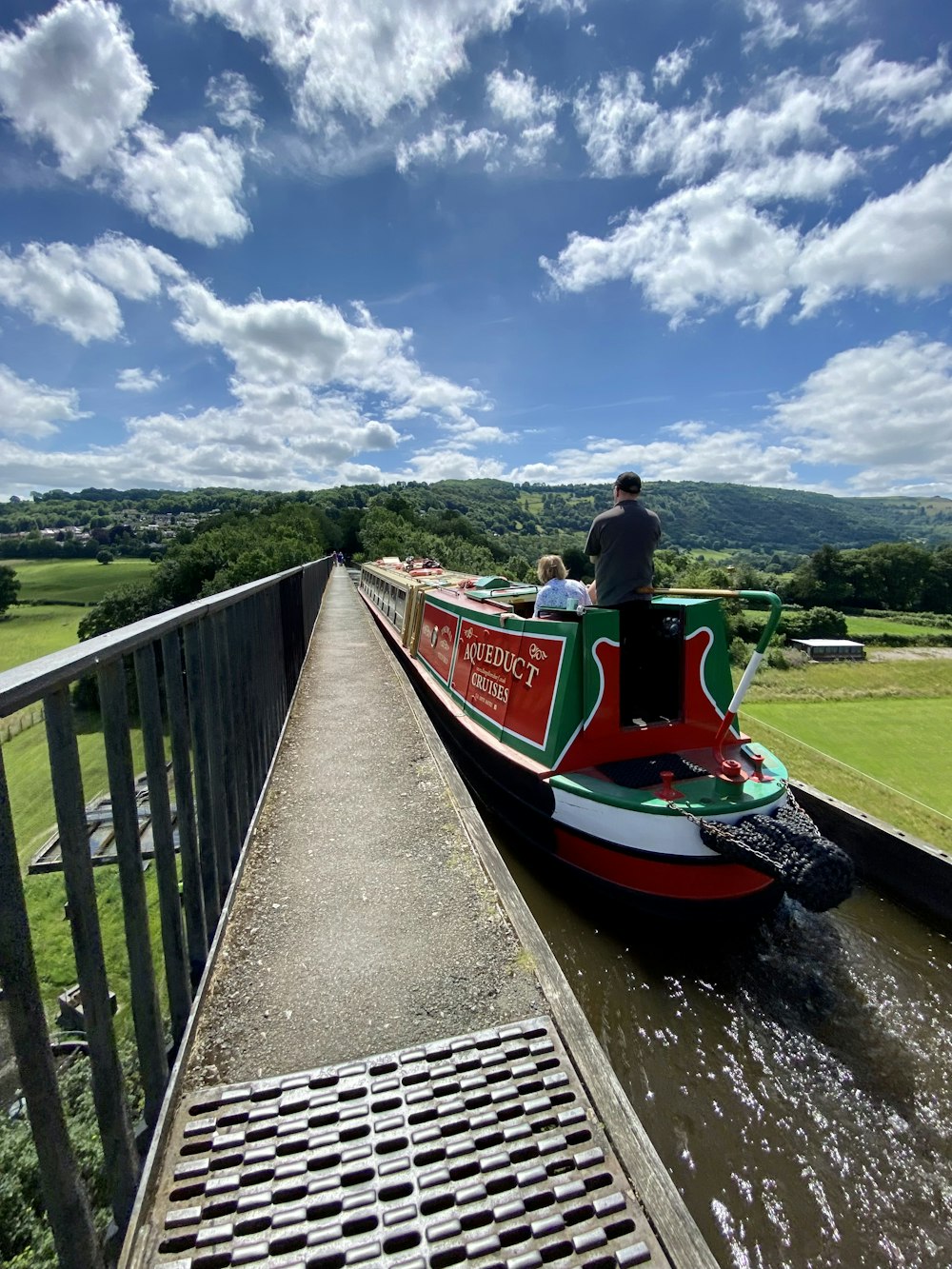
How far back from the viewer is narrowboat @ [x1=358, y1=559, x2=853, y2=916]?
14.9 feet

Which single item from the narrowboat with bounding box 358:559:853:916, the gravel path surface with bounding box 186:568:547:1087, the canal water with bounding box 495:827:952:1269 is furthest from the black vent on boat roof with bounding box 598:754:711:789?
the gravel path surface with bounding box 186:568:547:1087

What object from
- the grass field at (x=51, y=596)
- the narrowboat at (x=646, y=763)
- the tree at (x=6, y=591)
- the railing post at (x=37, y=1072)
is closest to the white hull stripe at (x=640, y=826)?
the narrowboat at (x=646, y=763)

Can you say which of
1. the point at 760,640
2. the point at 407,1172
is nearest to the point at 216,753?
the point at 407,1172

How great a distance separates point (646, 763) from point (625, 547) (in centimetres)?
191

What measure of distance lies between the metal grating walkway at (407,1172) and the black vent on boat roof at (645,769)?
3212 millimetres

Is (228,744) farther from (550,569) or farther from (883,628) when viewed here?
(883,628)

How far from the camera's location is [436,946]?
2.48 meters

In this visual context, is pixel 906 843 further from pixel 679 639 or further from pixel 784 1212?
pixel 784 1212

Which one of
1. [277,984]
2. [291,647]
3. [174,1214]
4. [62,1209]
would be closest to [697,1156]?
[277,984]

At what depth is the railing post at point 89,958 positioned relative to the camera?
1346 mm

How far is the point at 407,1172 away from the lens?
65.6 inches

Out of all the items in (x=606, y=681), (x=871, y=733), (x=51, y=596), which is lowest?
(x=51, y=596)

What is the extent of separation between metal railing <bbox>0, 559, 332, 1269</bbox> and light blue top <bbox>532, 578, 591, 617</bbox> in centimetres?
308

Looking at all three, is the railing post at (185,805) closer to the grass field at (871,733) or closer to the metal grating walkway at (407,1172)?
the metal grating walkway at (407,1172)
